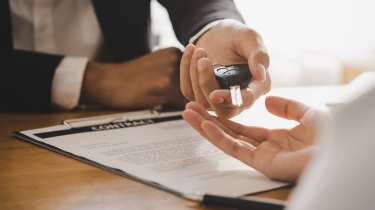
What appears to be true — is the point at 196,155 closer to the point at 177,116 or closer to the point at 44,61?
the point at 177,116

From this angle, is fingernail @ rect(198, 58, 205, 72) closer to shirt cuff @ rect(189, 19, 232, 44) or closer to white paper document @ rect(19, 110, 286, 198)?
white paper document @ rect(19, 110, 286, 198)

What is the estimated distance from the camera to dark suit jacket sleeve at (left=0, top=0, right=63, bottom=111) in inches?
36.2

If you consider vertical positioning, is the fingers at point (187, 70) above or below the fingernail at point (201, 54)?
below

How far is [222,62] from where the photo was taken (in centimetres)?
85

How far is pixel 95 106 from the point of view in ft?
3.21

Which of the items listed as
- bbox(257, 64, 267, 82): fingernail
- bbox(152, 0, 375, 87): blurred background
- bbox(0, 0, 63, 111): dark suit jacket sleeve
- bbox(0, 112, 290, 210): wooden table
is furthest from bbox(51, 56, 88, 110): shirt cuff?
bbox(152, 0, 375, 87): blurred background

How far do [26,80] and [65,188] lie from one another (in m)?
0.47

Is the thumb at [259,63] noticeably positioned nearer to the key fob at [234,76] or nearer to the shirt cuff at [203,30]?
the key fob at [234,76]

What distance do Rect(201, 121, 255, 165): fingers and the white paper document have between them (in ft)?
0.05

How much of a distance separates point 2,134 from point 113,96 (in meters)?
0.24

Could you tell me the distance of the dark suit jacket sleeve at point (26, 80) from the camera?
3.02 feet

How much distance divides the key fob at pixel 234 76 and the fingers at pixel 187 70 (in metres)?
0.06

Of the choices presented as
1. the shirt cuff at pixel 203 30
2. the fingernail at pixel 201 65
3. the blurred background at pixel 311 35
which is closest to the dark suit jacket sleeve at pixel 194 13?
the shirt cuff at pixel 203 30

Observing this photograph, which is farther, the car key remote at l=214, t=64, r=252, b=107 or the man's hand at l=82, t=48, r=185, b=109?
the man's hand at l=82, t=48, r=185, b=109
